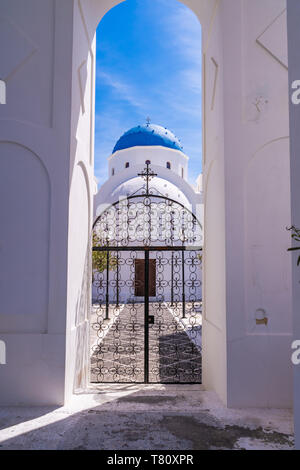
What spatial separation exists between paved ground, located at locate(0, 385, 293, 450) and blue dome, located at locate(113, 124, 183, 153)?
2342cm

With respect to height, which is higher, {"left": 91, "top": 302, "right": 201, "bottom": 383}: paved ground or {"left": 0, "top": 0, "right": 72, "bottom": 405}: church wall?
{"left": 0, "top": 0, "right": 72, "bottom": 405}: church wall

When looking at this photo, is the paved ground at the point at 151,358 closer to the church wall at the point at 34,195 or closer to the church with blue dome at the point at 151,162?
the church wall at the point at 34,195

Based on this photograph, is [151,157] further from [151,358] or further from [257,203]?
[257,203]

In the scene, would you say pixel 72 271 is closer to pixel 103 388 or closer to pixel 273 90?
pixel 103 388

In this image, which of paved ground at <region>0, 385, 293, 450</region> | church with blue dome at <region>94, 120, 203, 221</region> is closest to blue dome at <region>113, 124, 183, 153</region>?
church with blue dome at <region>94, 120, 203, 221</region>

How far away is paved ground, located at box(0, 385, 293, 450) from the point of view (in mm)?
3346

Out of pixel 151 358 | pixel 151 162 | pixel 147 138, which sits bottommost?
pixel 151 358

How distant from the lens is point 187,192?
2278 centimetres

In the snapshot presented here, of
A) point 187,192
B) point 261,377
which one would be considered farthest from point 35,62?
point 187,192

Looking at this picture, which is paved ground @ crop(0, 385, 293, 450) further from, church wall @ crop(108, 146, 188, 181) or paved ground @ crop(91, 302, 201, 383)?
church wall @ crop(108, 146, 188, 181)

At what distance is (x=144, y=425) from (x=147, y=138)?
79.9 ft

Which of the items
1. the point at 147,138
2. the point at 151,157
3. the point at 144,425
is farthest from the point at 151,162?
the point at 144,425

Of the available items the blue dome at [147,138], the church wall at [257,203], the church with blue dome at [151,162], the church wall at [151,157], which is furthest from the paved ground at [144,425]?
the blue dome at [147,138]

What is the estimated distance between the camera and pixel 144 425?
3715 mm
